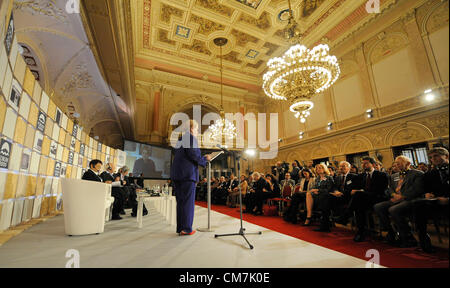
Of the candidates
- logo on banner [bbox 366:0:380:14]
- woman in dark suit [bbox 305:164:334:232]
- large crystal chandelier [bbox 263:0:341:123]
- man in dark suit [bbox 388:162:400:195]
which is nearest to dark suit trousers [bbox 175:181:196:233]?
woman in dark suit [bbox 305:164:334:232]

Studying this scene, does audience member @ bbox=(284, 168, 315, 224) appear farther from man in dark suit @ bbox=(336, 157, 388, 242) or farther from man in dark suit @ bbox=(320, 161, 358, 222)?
man in dark suit @ bbox=(336, 157, 388, 242)

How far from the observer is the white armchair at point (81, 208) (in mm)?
2551

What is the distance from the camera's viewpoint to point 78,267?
154 centimetres

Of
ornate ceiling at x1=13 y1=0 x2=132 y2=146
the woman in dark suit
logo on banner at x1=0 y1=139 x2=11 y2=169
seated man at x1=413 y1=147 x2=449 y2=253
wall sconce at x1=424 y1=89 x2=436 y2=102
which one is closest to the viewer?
seated man at x1=413 y1=147 x2=449 y2=253

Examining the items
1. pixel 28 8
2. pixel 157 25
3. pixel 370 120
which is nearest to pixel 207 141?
pixel 157 25

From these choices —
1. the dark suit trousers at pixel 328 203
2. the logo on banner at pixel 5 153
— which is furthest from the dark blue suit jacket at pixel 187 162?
the logo on banner at pixel 5 153

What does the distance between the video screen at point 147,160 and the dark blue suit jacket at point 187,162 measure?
523 centimetres

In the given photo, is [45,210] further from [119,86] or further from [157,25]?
[157,25]

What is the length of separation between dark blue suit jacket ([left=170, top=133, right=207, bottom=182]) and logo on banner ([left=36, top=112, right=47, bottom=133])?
277 centimetres

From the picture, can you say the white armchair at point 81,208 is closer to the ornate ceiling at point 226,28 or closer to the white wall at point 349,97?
the ornate ceiling at point 226,28

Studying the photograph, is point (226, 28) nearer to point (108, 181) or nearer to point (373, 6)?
point (373, 6)

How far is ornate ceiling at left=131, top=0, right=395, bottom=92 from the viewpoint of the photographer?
7.35m

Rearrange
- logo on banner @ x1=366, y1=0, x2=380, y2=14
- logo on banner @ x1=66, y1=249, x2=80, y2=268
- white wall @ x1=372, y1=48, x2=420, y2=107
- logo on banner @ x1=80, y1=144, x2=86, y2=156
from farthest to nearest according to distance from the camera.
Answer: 1. logo on banner @ x1=366, y1=0, x2=380, y2=14
2. white wall @ x1=372, y1=48, x2=420, y2=107
3. logo on banner @ x1=80, y1=144, x2=86, y2=156
4. logo on banner @ x1=66, y1=249, x2=80, y2=268
